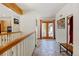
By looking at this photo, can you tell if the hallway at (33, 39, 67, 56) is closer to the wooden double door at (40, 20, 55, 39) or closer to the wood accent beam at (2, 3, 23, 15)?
the wood accent beam at (2, 3, 23, 15)

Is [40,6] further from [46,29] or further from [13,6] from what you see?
[46,29]

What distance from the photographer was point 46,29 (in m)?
14.9

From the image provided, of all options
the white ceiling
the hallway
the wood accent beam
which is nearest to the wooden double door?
the white ceiling

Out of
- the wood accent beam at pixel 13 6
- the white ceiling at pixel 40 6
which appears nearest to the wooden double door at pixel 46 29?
the white ceiling at pixel 40 6

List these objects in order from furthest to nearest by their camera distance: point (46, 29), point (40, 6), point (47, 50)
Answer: point (46, 29), point (40, 6), point (47, 50)

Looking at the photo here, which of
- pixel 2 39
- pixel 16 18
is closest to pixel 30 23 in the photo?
pixel 16 18

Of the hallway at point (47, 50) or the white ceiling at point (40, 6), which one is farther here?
the white ceiling at point (40, 6)

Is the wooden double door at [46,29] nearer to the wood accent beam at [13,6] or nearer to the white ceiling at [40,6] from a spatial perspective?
the white ceiling at [40,6]

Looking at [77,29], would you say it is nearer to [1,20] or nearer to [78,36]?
[78,36]

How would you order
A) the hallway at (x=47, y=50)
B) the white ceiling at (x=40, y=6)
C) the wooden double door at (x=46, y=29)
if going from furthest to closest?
1. the wooden double door at (x=46, y=29)
2. the white ceiling at (x=40, y=6)
3. the hallway at (x=47, y=50)

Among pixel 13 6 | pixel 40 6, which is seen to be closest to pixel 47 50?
pixel 40 6

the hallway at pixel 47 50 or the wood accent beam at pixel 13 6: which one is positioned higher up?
the wood accent beam at pixel 13 6

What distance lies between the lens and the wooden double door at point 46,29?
14572 mm

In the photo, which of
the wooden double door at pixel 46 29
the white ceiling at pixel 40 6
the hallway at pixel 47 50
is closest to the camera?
the hallway at pixel 47 50
